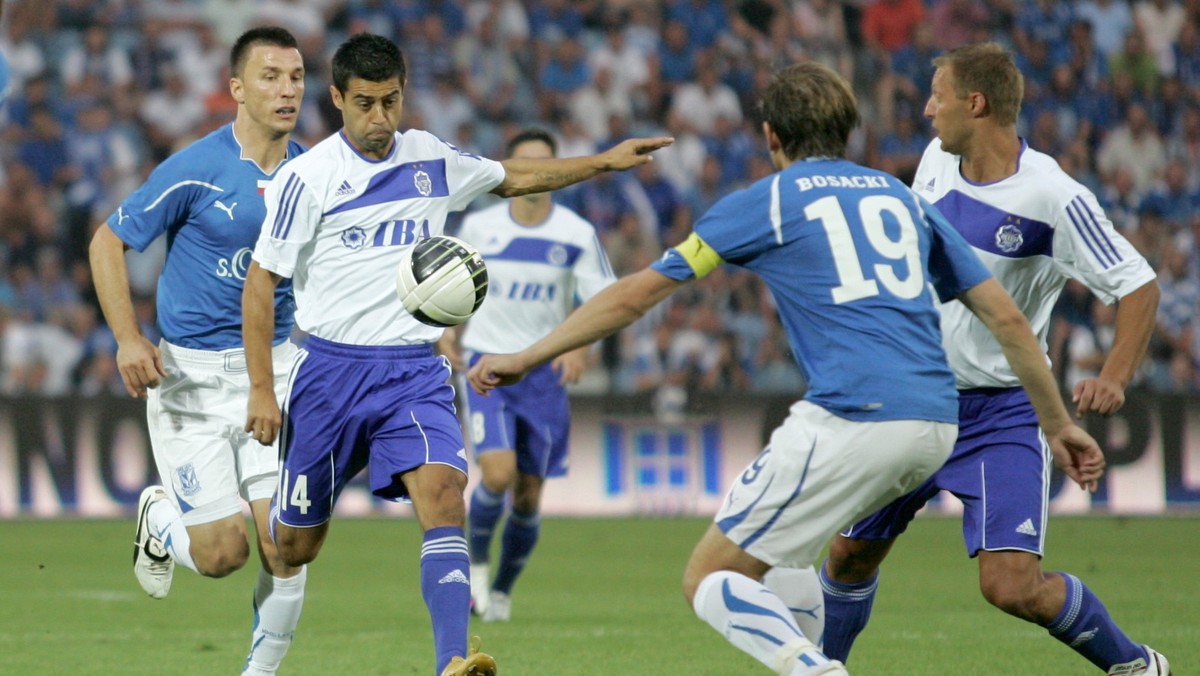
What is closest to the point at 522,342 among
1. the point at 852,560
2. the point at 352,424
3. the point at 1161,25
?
the point at 352,424

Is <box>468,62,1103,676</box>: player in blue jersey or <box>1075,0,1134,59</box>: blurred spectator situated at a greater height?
<box>1075,0,1134,59</box>: blurred spectator

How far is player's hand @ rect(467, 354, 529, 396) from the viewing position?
5.13 meters

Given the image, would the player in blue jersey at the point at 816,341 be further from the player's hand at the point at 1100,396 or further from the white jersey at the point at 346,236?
the white jersey at the point at 346,236

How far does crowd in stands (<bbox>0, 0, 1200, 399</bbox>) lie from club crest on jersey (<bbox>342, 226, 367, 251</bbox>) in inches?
362

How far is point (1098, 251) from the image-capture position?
5.94 meters

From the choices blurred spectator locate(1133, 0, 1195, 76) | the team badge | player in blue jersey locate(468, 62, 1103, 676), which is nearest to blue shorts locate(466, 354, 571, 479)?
the team badge


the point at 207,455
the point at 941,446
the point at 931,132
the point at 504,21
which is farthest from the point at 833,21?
the point at 941,446

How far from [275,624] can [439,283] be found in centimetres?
168

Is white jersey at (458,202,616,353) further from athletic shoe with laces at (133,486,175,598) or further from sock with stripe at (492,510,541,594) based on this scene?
athletic shoe with laces at (133,486,175,598)

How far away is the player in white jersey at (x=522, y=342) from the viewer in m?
9.87

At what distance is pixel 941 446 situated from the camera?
5105 millimetres

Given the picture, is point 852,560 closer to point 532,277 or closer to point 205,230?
point 205,230

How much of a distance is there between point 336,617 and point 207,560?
2.54 metres

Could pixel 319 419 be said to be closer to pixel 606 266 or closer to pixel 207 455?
pixel 207 455
